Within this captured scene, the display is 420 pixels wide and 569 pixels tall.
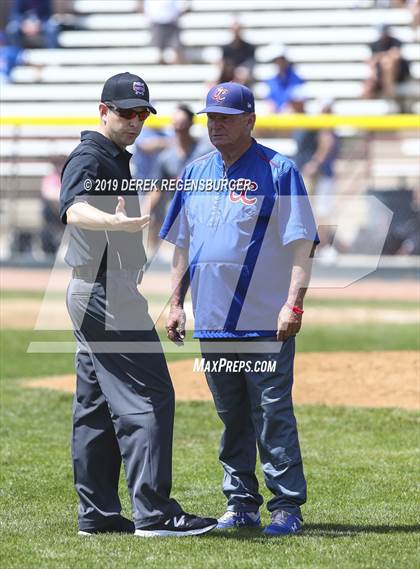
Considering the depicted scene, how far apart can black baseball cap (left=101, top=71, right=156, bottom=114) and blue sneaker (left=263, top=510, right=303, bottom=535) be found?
6.56 ft

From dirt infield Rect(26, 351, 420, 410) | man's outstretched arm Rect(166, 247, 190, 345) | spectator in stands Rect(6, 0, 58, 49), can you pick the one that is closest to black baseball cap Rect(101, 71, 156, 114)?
man's outstretched arm Rect(166, 247, 190, 345)

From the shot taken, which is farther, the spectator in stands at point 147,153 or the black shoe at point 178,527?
the spectator in stands at point 147,153

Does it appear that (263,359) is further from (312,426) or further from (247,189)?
(312,426)

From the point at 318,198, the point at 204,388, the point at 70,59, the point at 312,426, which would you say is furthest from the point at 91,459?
the point at 70,59

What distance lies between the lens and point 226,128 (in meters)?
5.94

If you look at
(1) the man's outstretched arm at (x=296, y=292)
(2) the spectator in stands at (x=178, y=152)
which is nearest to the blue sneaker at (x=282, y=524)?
(1) the man's outstretched arm at (x=296, y=292)

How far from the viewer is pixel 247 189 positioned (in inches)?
233

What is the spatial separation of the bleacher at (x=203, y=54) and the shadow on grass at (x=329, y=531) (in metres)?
13.6

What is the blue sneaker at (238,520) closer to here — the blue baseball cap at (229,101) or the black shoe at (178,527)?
the black shoe at (178,527)

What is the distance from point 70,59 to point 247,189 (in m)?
18.3

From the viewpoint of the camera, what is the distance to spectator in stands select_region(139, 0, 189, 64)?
874 inches

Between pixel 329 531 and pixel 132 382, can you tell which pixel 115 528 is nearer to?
pixel 132 382

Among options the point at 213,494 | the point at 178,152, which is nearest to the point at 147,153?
the point at 178,152

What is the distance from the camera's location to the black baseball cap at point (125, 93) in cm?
A: 565
